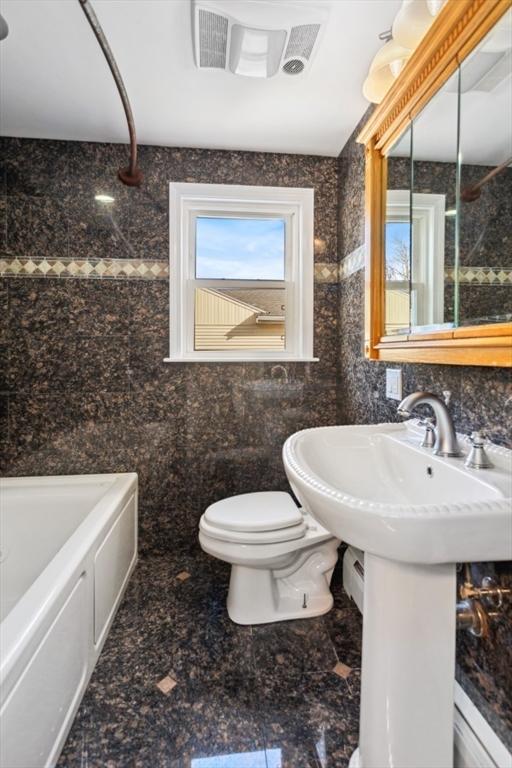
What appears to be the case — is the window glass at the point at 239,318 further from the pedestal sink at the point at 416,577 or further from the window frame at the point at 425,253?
the pedestal sink at the point at 416,577

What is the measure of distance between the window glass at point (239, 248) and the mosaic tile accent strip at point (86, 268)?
0.27 m

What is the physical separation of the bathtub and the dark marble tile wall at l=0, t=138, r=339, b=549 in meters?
0.19

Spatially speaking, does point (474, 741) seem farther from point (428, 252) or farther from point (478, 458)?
point (428, 252)

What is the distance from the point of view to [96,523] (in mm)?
1392

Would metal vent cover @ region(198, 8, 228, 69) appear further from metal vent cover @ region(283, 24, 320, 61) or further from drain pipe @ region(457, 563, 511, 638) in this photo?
drain pipe @ region(457, 563, 511, 638)


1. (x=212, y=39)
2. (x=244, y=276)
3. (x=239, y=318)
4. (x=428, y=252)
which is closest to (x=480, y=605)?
(x=428, y=252)

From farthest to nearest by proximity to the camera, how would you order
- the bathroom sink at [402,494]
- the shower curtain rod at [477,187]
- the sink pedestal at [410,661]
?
1. the shower curtain rod at [477,187]
2. the sink pedestal at [410,661]
3. the bathroom sink at [402,494]

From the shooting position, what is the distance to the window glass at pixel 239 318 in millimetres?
2148

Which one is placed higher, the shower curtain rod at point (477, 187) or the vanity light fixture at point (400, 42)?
the vanity light fixture at point (400, 42)

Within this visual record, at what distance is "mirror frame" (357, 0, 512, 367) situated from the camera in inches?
32.7

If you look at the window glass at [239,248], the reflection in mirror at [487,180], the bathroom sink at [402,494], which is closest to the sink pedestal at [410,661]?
the bathroom sink at [402,494]

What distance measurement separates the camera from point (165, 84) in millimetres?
1562

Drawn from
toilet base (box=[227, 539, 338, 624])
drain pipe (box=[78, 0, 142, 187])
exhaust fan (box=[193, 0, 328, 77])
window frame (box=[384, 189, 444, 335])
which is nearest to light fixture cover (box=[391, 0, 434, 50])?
exhaust fan (box=[193, 0, 328, 77])

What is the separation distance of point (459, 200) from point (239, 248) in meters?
1.38
